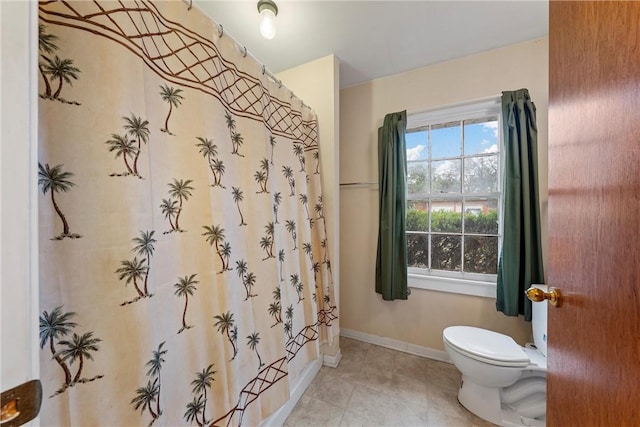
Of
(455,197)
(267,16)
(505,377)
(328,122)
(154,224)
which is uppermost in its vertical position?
(267,16)

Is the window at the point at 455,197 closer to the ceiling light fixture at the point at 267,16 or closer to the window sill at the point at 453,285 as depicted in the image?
the window sill at the point at 453,285

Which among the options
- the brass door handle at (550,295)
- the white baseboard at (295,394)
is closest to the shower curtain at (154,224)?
the white baseboard at (295,394)

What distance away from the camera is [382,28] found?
1.46m

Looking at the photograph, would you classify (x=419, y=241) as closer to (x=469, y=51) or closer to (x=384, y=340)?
(x=384, y=340)

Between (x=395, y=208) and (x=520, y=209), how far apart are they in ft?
2.60

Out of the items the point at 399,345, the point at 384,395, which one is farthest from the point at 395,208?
the point at 384,395

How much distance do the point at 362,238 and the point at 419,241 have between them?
490mm

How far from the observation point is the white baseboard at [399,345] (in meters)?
1.80

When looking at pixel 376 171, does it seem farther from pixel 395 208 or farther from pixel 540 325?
pixel 540 325

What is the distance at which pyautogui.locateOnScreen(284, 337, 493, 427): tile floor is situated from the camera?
128cm

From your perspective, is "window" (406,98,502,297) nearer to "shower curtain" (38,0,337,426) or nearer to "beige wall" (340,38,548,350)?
"beige wall" (340,38,548,350)

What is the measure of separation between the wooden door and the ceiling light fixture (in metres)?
1.19

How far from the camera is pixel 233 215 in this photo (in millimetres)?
910

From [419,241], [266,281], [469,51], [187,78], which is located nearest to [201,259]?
A: [266,281]
